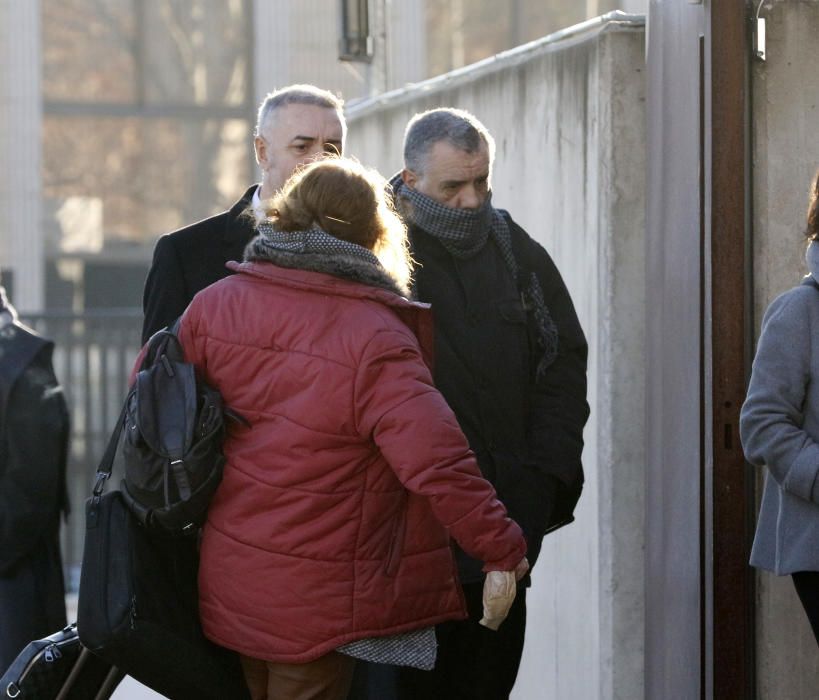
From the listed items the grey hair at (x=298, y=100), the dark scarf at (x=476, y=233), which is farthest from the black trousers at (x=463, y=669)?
the grey hair at (x=298, y=100)

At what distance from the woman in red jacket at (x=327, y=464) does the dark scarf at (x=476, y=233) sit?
0.65 m

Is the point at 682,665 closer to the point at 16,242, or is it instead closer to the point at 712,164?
the point at 712,164

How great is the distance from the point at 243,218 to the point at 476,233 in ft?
1.98

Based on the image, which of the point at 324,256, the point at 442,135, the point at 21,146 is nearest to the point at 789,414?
the point at 442,135

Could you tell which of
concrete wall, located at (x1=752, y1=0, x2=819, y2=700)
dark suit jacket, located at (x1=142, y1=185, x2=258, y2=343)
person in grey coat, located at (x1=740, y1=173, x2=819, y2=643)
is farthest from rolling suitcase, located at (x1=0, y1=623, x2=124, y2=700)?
concrete wall, located at (x1=752, y1=0, x2=819, y2=700)

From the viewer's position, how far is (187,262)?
4.37 metres

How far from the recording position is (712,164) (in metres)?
4.59

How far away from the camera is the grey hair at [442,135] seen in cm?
427

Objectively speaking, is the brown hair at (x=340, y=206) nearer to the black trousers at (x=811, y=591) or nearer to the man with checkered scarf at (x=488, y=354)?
the man with checkered scarf at (x=488, y=354)

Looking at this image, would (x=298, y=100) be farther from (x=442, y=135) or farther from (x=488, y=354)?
(x=488, y=354)

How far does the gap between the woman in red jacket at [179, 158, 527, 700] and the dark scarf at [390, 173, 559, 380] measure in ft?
2.15

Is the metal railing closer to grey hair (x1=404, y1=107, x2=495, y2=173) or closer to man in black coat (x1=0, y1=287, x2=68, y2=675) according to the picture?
man in black coat (x1=0, y1=287, x2=68, y2=675)

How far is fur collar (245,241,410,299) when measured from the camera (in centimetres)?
356

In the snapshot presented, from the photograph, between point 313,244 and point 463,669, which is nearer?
point 313,244
